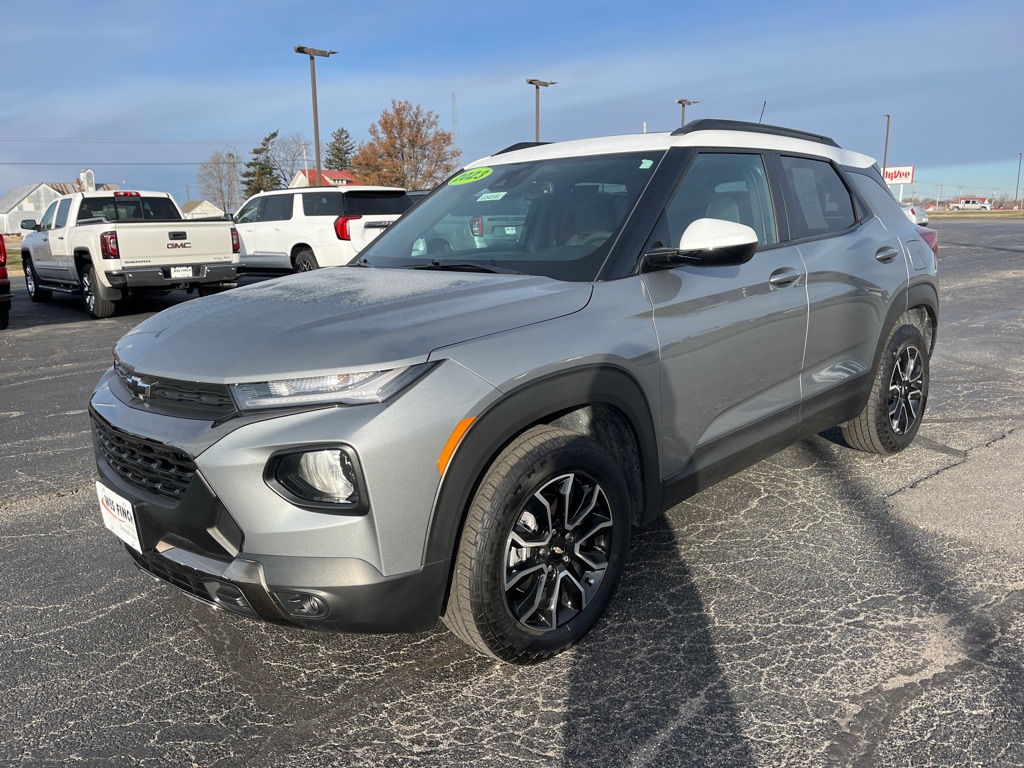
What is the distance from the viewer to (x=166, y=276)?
473 inches

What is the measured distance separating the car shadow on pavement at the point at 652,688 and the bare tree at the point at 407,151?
5862cm

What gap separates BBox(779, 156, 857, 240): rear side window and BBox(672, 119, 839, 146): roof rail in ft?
0.51

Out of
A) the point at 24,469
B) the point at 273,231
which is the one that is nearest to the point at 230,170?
the point at 273,231

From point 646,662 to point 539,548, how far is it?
54 centimetres

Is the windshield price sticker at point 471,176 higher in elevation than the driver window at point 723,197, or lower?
higher

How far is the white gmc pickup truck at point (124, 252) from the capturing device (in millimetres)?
11781

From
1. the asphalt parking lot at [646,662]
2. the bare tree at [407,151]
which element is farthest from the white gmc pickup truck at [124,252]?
the bare tree at [407,151]

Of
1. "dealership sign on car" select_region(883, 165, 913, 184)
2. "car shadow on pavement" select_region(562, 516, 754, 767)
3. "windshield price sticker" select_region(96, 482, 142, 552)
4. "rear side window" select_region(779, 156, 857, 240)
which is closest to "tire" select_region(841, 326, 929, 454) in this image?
"rear side window" select_region(779, 156, 857, 240)

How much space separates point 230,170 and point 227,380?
92422mm

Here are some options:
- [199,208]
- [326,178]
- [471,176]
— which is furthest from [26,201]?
[471,176]

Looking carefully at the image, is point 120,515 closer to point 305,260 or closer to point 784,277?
point 784,277

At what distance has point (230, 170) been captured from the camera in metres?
87.2

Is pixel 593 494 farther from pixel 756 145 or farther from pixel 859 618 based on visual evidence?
pixel 756 145

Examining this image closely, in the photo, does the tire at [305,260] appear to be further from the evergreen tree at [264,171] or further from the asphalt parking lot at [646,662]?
the evergreen tree at [264,171]
